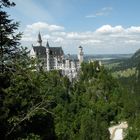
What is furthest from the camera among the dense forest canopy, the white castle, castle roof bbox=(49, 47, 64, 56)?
castle roof bbox=(49, 47, 64, 56)

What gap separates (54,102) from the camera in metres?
20.9

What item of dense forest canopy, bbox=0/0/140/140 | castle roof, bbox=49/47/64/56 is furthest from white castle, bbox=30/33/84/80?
dense forest canopy, bbox=0/0/140/140

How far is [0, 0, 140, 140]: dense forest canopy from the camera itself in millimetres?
Answer: 16661

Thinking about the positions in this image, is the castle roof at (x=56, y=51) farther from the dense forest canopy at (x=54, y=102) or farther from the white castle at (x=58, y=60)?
the dense forest canopy at (x=54, y=102)

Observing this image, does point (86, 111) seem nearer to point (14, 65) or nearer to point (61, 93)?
point (61, 93)

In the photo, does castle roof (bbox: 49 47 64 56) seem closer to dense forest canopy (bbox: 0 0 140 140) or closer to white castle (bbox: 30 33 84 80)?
white castle (bbox: 30 33 84 80)

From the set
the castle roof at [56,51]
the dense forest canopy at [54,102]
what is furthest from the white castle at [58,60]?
the dense forest canopy at [54,102]

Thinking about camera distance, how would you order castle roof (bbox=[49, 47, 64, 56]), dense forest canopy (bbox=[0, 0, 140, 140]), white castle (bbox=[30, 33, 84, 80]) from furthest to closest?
castle roof (bbox=[49, 47, 64, 56]), white castle (bbox=[30, 33, 84, 80]), dense forest canopy (bbox=[0, 0, 140, 140])

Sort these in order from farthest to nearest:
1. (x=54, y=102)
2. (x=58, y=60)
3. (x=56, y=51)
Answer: (x=56, y=51) → (x=58, y=60) → (x=54, y=102)

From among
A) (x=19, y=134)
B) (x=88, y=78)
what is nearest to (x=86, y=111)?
(x=88, y=78)

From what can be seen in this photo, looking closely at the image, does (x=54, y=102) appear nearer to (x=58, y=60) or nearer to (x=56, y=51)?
(x=58, y=60)

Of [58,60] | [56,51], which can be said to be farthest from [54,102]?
[56,51]

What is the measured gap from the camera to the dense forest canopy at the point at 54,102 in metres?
16.7

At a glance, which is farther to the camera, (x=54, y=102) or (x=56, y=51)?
(x=56, y=51)
